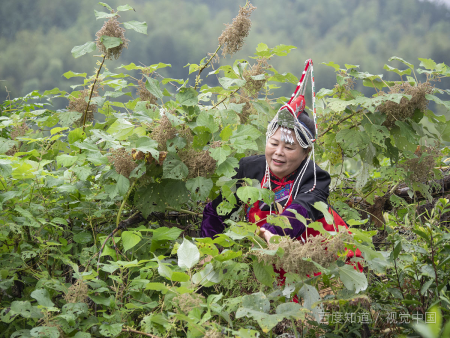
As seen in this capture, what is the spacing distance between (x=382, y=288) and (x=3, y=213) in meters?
1.06

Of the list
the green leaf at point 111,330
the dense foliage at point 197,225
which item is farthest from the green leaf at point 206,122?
the green leaf at point 111,330

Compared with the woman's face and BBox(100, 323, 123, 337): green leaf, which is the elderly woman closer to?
the woman's face

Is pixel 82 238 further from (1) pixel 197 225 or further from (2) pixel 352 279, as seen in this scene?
(2) pixel 352 279

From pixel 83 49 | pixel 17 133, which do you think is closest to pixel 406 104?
pixel 83 49

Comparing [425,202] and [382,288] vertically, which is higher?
[382,288]

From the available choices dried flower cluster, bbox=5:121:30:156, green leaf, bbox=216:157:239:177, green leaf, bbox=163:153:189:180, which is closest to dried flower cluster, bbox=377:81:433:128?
green leaf, bbox=216:157:239:177

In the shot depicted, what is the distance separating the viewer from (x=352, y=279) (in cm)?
76

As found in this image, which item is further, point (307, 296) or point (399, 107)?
point (399, 107)

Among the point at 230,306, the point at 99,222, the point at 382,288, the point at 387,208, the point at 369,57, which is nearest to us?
the point at 230,306

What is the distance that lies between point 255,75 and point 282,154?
1.11 feet

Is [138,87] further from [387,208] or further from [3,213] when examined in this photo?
[387,208]

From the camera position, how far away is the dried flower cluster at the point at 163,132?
1.12 meters

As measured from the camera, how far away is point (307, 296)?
2.51 feet

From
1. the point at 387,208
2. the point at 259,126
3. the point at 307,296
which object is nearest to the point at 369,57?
the point at 387,208
